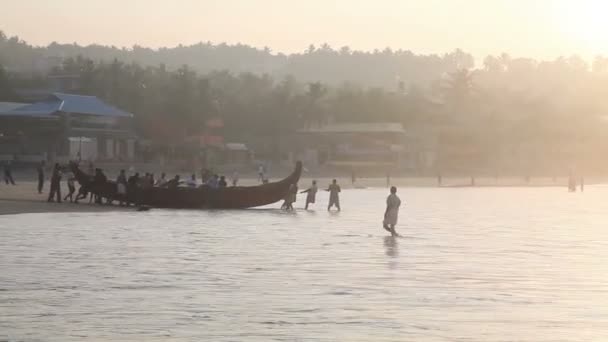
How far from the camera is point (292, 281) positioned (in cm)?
1784

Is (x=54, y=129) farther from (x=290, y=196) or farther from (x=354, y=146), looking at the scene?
(x=290, y=196)

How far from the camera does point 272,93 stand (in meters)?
100

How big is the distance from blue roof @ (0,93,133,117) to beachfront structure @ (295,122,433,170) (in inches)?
860

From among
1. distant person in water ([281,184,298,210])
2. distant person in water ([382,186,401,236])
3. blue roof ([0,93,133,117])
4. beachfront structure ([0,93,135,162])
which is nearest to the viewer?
distant person in water ([382,186,401,236])

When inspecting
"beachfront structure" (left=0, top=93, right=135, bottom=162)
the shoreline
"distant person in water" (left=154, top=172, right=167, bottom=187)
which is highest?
"beachfront structure" (left=0, top=93, right=135, bottom=162)

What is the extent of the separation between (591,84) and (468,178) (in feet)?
288

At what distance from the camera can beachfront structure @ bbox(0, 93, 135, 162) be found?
220 feet

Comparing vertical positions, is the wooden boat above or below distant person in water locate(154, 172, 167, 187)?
below

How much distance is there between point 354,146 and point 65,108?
28863 millimetres

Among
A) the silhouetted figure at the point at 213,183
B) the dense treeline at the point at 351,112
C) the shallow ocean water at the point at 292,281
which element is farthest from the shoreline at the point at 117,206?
the dense treeline at the point at 351,112

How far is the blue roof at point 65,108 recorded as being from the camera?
66.8 m

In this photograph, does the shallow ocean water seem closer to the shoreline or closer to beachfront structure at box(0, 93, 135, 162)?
the shoreline

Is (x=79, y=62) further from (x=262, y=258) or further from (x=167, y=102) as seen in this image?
(x=262, y=258)

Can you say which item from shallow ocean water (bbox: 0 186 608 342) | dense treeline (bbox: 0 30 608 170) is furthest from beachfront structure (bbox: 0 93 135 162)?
shallow ocean water (bbox: 0 186 608 342)
